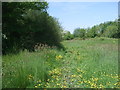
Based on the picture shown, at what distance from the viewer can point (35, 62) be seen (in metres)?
4.26

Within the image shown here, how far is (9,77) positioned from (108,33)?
123ft

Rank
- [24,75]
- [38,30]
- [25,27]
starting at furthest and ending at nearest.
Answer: [38,30] → [25,27] → [24,75]

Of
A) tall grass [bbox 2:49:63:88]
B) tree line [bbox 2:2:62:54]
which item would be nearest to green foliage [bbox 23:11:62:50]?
tree line [bbox 2:2:62:54]

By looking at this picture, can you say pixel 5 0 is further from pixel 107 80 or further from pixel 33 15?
pixel 107 80

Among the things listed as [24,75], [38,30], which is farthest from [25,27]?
[24,75]

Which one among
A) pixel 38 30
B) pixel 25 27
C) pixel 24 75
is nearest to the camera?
pixel 24 75

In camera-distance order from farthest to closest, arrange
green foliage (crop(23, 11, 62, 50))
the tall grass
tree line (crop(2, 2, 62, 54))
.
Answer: green foliage (crop(23, 11, 62, 50)), tree line (crop(2, 2, 62, 54)), the tall grass

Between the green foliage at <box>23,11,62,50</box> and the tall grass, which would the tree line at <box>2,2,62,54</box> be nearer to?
the green foliage at <box>23,11,62,50</box>

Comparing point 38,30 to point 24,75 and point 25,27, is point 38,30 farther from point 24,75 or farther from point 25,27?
point 24,75

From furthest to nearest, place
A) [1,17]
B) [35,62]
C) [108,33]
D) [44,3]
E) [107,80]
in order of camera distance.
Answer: [108,33], [44,3], [1,17], [35,62], [107,80]

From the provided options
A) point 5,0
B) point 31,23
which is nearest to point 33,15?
point 31,23

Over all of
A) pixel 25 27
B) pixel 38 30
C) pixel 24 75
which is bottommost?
pixel 24 75

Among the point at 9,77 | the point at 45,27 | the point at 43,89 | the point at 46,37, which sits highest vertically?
the point at 45,27

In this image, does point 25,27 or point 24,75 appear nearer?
point 24,75
